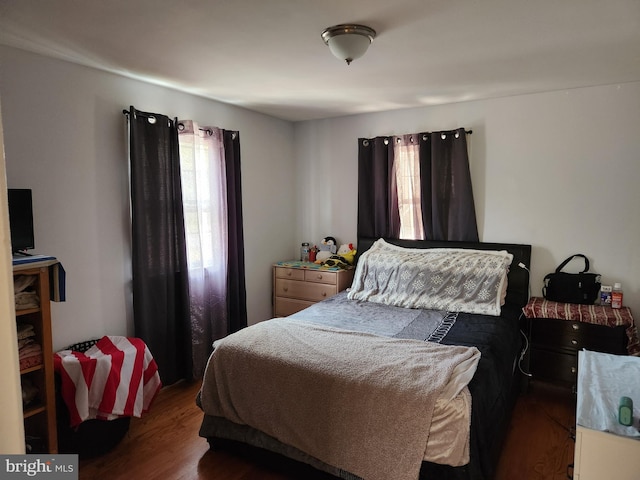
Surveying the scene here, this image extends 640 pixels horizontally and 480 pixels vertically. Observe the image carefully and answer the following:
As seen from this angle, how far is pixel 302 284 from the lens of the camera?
13.5ft

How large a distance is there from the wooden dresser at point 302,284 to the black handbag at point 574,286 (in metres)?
1.76

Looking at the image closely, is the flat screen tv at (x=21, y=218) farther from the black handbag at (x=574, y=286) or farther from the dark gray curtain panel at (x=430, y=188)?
the black handbag at (x=574, y=286)

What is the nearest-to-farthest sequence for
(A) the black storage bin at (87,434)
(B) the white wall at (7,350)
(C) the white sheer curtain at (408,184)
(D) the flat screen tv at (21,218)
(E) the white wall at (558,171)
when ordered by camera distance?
(B) the white wall at (7,350) → (D) the flat screen tv at (21,218) → (A) the black storage bin at (87,434) → (E) the white wall at (558,171) → (C) the white sheer curtain at (408,184)

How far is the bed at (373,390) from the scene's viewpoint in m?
1.75

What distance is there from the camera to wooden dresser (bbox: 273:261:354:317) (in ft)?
12.9

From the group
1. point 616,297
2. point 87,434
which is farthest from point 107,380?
point 616,297

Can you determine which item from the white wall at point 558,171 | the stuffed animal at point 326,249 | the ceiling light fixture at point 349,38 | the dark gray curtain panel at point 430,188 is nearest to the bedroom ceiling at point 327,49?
the ceiling light fixture at point 349,38

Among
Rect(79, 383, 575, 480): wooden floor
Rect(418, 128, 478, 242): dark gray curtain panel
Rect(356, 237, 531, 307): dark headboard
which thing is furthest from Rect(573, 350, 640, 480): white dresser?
Rect(418, 128, 478, 242): dark gray curtain panel

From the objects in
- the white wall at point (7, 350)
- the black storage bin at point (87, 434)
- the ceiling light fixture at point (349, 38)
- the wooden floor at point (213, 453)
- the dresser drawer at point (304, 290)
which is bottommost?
the wooden floor at point (213, 453)

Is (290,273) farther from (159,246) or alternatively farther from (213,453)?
(213,453)

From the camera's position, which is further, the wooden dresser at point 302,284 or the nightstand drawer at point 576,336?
the wooden dresser at point 302,284

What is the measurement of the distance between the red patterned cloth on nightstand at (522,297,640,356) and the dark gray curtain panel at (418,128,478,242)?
809 mm

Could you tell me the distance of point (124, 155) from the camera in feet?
9.43

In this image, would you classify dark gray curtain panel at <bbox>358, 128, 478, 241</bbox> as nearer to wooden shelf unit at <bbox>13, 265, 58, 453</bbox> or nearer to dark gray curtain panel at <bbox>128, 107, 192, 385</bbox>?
dark gray curtain panel at <bbox>128, 107, 192, 385</bbox>
